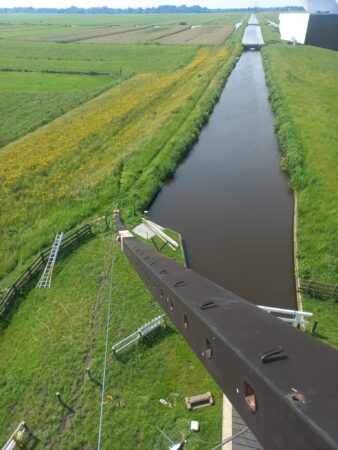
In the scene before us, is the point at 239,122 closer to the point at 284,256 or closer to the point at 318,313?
the point at 284,256

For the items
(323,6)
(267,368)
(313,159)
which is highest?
(323,6)

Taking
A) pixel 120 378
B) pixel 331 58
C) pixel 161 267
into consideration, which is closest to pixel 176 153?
pixel 120 378

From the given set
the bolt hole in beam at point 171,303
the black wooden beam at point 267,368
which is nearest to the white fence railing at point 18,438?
the bolt hole in beam at point 171,303

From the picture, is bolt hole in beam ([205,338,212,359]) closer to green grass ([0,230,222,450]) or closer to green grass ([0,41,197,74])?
green grass ([0,230,222,450])

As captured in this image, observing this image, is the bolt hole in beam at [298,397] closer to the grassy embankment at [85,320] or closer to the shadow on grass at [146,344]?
the grassy embankment at [85,320]

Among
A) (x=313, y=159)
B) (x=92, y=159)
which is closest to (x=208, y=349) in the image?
(x=313, y=159)

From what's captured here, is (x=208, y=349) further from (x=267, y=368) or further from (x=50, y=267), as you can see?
(x=50, y=267)

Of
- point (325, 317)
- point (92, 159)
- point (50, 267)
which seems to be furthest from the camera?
point (92, 159)
